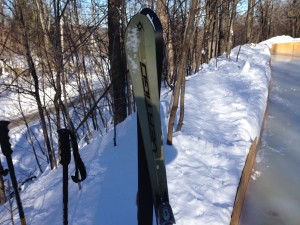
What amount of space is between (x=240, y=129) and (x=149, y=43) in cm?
314

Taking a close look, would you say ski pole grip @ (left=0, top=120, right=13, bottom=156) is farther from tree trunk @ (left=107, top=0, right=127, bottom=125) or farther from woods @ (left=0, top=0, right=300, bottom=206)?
tree trunk @ (left=107, top=0, right=127, bottom=125)

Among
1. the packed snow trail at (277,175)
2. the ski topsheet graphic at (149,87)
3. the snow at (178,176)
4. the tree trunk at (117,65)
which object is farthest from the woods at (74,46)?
the ski topsheet graphic at (149,87)

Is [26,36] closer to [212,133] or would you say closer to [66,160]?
[212,133]

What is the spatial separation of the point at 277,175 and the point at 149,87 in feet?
10.5

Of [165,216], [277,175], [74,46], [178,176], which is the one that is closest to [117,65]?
[74,46]

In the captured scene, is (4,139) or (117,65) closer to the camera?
(4,139)

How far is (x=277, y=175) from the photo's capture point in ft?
13.4

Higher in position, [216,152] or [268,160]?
[216,152]

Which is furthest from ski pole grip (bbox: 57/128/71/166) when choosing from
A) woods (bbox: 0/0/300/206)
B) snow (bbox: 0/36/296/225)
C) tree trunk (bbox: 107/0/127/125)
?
tree trunk (bbox: 107/0/127/125)

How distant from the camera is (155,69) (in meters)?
1.50

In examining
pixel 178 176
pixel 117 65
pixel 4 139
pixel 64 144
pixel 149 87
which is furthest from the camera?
pixel 117 65

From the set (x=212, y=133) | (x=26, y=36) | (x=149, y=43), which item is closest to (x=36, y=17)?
(x=26, y=36)

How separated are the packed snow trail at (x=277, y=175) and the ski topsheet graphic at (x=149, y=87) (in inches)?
73.2

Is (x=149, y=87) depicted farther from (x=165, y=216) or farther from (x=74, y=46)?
(x=74, y=46)
